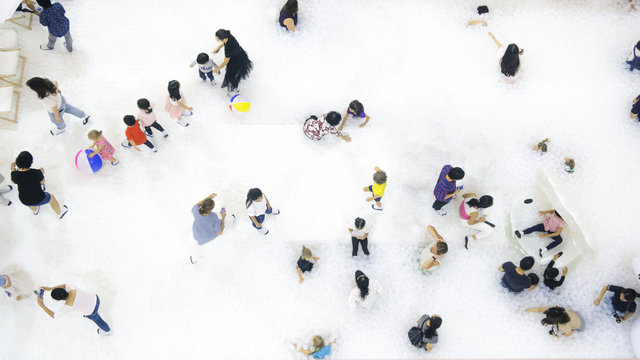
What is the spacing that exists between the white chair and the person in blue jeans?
3057 millimetres

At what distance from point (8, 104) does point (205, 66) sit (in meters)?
3.13

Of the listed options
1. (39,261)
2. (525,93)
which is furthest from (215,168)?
(525,93)

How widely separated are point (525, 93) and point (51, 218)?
7.73 meters

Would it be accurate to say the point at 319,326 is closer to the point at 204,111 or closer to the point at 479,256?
the point at 479,256

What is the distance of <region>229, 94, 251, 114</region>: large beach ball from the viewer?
22.4 ft

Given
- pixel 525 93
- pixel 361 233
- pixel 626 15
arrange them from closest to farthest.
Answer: pixel 361 233 → pixel 525 93 → pixel 626 15

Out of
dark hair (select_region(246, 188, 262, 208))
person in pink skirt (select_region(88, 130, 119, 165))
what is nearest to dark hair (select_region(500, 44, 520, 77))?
dark hair (select_region(246, 188, 262, 208))

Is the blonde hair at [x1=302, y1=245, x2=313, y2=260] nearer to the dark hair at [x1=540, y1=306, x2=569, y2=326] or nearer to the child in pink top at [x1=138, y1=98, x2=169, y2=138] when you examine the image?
the child in pink top at [x1=138, y1=98, x2=169, y2=138]

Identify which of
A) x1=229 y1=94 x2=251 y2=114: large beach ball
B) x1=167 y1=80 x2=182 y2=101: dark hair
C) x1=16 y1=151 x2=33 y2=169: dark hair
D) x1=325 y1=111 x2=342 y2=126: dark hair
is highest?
x1=325 y1=111 x2=342 y2=126: dark hair

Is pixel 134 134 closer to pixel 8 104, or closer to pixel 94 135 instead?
pixel 94 135

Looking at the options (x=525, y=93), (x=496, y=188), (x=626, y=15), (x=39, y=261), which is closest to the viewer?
(x=39, y=261)

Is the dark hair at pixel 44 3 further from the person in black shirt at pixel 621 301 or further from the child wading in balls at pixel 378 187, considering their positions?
the person in black shirt at pixel 621 301

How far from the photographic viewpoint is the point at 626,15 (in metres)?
7.73

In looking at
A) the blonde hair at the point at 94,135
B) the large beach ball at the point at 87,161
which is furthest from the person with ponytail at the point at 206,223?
the large beach ball at the point at 87,161
